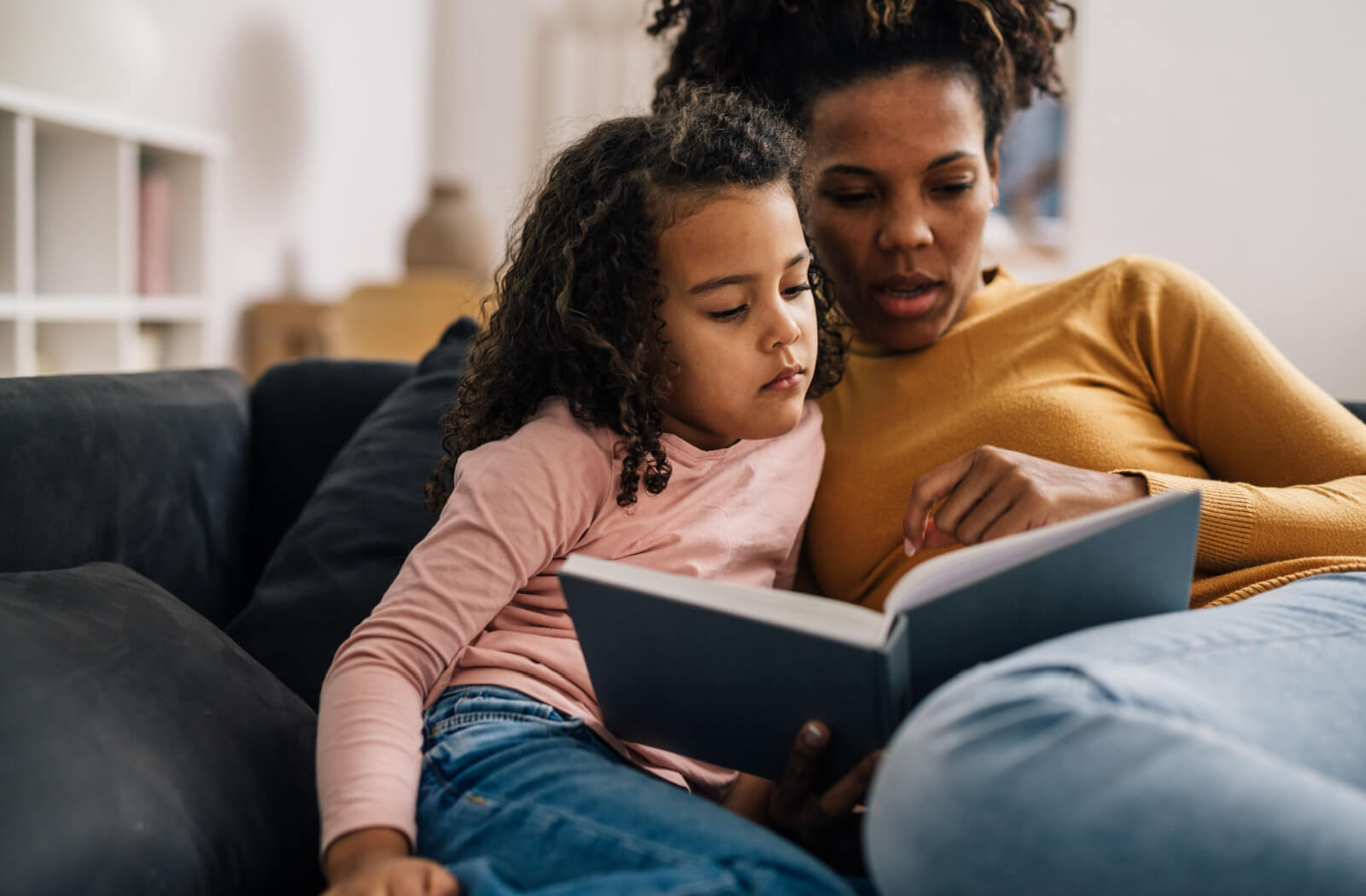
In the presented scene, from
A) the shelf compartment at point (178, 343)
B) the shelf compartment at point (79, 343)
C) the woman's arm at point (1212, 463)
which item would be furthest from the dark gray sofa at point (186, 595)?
the shelf compartment at point (178, 343)

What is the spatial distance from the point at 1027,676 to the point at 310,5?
3.99m

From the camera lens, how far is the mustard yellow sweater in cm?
110

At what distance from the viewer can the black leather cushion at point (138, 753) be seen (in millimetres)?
765

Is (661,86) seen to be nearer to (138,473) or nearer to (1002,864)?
(138,473)

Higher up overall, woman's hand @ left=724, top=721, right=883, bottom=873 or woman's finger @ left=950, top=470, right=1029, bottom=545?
woman's finger @ left=950, top=470, right=1029, bottom=545

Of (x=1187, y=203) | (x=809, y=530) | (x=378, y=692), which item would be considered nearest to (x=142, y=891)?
(x=378, y=692)

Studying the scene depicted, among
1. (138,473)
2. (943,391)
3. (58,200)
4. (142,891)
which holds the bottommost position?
(142,891)

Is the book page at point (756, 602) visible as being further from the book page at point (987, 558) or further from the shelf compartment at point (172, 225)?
the shelf compartment at point (172, 225)

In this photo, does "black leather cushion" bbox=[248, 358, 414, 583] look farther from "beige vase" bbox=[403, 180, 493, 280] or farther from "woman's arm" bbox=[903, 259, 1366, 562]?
"beige vase" bbox=[403, 180, 493, 280]

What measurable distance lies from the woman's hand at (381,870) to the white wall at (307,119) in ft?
8.99

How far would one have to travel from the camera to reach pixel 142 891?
30.8 inches

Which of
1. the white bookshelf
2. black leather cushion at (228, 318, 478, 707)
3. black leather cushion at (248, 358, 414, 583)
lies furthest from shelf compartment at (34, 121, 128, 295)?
black leather cushion at (228, 318, 478, 707)

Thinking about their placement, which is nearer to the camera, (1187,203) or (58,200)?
(58,200)

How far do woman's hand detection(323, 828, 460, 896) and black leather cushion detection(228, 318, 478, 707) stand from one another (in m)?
0.47
